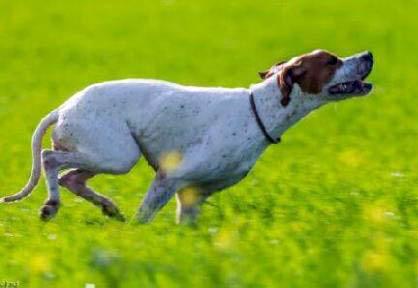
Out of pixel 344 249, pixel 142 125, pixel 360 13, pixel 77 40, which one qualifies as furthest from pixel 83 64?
pixel 344 249

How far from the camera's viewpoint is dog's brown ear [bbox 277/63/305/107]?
9734 mm

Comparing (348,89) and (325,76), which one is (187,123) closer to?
(325,76)

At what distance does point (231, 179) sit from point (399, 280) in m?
3.32

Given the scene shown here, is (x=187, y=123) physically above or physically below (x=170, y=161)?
above

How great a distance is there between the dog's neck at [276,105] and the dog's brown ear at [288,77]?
1.4 inches

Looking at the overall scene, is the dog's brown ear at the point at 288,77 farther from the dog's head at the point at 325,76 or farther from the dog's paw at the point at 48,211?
the dog's paw at the point at 48,211

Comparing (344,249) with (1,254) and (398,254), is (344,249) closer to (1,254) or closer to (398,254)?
(398,254)

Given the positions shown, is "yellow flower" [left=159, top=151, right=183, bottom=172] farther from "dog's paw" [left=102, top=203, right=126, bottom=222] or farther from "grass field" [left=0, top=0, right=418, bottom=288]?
"dog's paw" [left=102, top=203, right=126, bottom=222]

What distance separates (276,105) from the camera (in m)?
9.83

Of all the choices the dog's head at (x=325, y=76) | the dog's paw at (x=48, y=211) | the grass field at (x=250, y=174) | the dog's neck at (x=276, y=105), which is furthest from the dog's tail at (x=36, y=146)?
the dog's head at (x=325, y=76)

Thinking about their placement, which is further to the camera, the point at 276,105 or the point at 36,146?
the point at 36,146

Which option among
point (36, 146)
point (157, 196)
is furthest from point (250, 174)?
point (157, 196)

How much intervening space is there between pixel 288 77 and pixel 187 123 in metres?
0.71

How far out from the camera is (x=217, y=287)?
6.69 meters
